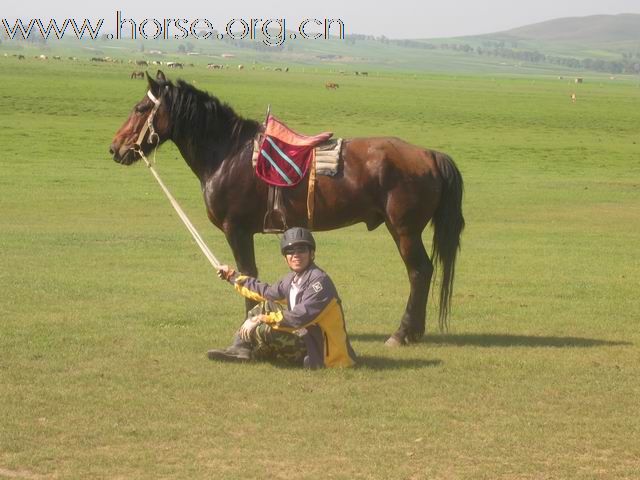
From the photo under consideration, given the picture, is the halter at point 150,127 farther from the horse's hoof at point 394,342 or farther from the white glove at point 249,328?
the horse's hoof at point 394,342

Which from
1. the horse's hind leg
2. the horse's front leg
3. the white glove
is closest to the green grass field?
the horse's hind leg

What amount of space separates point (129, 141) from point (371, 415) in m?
3.76

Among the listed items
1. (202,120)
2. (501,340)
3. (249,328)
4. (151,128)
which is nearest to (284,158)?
(202,120)

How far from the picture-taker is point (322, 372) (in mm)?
8109

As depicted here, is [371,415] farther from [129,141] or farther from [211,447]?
[129,141]

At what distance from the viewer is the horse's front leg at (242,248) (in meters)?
9.46

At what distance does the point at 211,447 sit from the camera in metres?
6.35

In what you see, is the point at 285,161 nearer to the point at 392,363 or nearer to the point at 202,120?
the point at 202,120

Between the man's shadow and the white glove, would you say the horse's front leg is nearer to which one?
the white glove

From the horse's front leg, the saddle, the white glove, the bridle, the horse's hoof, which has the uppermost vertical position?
the bridle

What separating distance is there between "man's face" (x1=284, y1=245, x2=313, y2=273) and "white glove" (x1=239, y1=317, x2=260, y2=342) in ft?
1.66

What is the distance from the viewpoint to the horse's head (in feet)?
31.3

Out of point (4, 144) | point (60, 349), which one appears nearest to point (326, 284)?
point (60, 349)

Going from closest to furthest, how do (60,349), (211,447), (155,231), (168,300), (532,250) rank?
1. (211,447)
2. (60,349)
3. (168,300)
4. (532,250)
5. (155,231)
